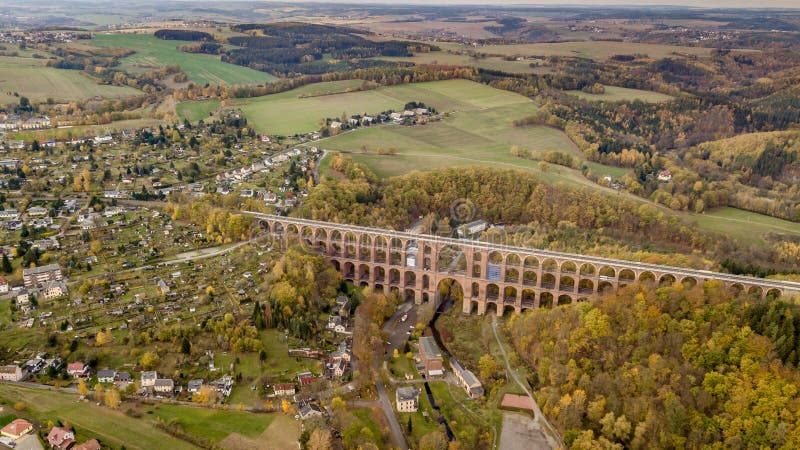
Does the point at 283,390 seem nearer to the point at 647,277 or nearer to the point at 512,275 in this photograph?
the point at 512,275

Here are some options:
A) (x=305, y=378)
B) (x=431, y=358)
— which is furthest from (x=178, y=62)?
(x=431, y=358)

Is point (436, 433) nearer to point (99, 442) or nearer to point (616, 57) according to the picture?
point (99, 442)

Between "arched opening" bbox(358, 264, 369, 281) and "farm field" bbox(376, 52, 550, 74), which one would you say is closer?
"arched opening" bbox(358, 264, 369, 281)

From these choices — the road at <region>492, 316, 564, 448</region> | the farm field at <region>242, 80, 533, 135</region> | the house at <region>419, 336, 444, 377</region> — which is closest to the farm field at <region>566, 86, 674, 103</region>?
the farm field at <region>242, 80, 533, 135</region>

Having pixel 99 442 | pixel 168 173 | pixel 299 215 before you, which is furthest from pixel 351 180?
pixel 99 442

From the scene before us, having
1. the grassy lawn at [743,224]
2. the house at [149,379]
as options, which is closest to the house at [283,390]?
the house at [149,379]

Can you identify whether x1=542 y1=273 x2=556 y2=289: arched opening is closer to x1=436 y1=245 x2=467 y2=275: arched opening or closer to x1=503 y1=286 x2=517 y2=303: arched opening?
x1=503 y1=286 x2=517 y2=303: arched opening
